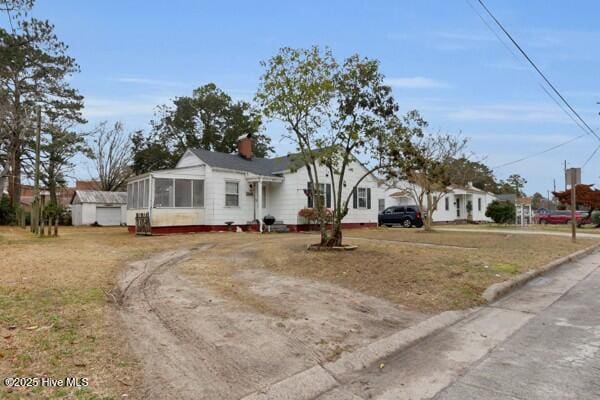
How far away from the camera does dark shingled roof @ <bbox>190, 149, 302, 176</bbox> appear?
21.5m

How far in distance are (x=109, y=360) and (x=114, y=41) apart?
1255 centimetres

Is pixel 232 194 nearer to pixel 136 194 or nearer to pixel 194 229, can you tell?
pixel 194 229

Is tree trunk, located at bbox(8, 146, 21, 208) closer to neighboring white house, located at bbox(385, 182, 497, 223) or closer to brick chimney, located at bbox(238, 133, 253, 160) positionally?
brick chimney, located at bbox(238, 133, 253, 160)

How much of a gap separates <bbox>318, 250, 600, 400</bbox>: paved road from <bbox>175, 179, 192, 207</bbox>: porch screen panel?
15396 mm

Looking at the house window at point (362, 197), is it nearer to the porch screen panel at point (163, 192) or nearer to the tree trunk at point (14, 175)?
the porch screen panel at point (163, 192)

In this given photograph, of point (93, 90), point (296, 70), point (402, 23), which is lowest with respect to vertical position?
point (296, 70)

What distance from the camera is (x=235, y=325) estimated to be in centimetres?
469

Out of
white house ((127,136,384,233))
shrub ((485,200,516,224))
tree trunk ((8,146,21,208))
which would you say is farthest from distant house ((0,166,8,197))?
shrub ((485,200,516,224))

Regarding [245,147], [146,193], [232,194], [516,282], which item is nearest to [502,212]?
[245,147]

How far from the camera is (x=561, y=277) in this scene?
29.3 feet

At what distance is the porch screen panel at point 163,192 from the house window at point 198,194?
1217 mm

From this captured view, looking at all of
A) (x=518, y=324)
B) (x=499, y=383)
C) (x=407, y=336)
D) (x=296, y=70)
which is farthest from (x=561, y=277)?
(x=296, y=70)

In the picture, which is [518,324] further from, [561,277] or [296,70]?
[296,70]

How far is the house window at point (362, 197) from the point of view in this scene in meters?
24.9
